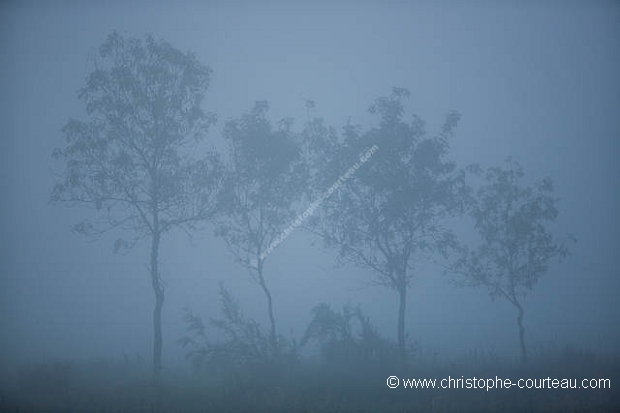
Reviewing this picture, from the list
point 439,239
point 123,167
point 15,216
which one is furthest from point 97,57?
point 15,216

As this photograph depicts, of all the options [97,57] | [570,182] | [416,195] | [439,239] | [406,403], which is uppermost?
[570,182]

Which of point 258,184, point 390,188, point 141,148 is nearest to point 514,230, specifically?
point 390,188

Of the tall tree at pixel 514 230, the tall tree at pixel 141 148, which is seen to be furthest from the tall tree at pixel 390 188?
the tall tree at pixel 141 148

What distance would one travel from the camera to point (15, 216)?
78.4m

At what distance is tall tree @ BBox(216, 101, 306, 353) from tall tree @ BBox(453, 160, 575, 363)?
1099 cm

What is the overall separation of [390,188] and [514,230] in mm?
8654

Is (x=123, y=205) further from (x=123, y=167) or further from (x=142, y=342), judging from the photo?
(x=142, y=342)

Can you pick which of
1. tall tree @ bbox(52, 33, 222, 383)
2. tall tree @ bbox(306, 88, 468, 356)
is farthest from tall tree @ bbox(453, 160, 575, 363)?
tall tree @ bbox(52, 33, 222, 383)

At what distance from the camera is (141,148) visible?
20.2 meters

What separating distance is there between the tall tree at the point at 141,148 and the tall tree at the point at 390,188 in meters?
6.47

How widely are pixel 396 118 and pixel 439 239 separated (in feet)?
23.4

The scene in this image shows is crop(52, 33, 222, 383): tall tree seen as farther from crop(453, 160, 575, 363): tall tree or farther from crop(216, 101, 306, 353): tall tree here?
crop(453, 160, 575, 363): tall tree

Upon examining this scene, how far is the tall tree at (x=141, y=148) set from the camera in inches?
766

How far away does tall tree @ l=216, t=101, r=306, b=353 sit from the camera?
21.4m
